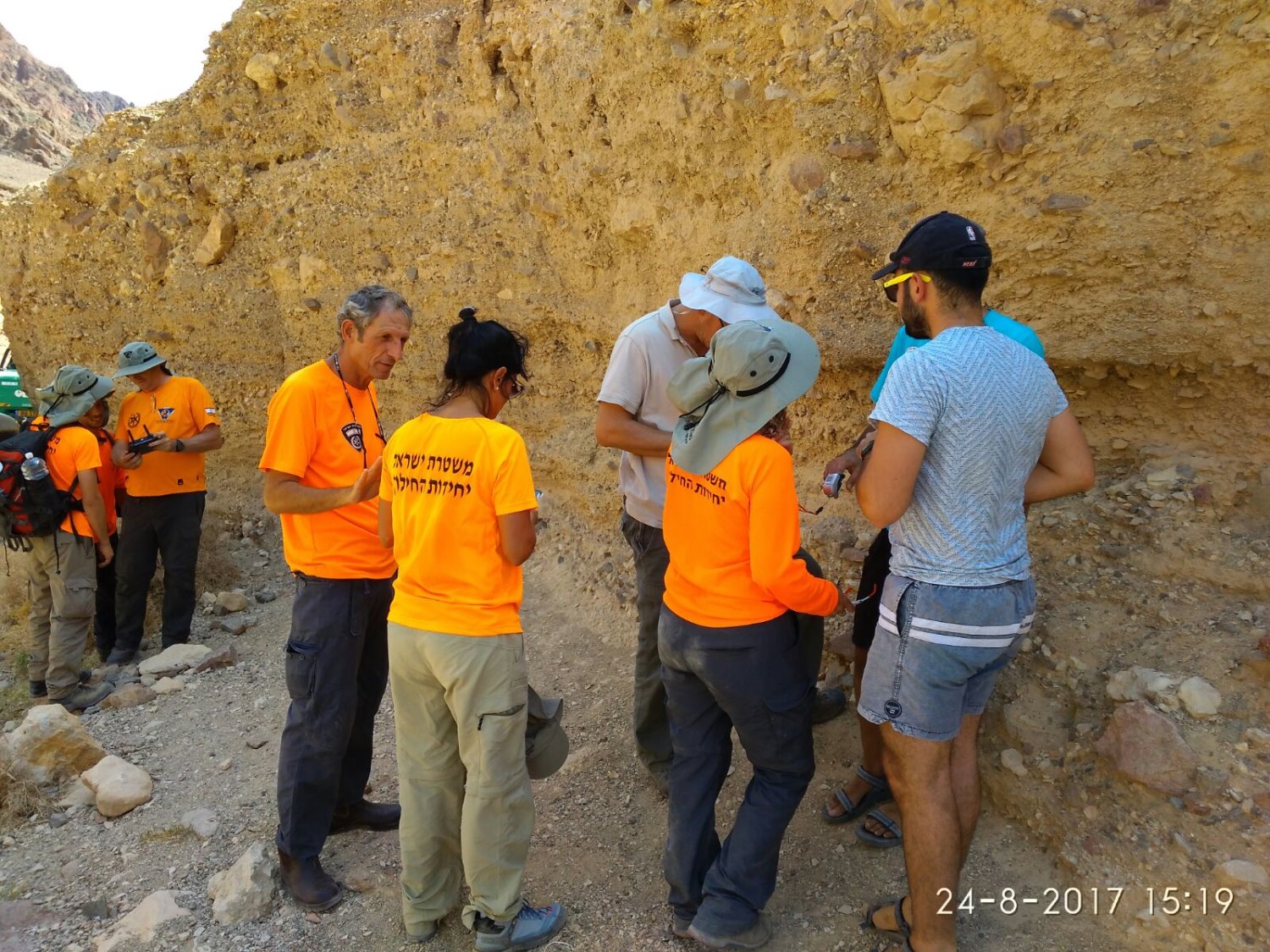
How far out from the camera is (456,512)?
251 cm

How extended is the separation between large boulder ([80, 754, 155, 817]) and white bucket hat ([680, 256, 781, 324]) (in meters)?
3.14

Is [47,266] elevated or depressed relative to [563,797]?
elevated

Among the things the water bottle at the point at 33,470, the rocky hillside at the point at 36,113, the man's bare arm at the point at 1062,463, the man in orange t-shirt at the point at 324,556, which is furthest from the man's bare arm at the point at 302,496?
the rocky hillside at the point at 36,113

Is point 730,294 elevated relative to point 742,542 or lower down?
elevated

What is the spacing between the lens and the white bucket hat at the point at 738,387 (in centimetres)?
236

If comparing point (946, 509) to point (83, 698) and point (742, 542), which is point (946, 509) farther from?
point (83, 698)

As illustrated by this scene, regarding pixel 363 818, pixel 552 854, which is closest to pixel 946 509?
pixel 552 854

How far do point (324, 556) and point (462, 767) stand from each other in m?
0.85

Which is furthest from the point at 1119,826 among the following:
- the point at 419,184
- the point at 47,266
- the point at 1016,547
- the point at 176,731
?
the point at 47,266

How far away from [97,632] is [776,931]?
4.81m

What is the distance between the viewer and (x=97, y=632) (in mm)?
5617

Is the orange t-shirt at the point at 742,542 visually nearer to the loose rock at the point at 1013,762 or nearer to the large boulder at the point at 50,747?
the loose rock at the point at 1013,762

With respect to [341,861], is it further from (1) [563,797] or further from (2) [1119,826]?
(2) [1119,826]

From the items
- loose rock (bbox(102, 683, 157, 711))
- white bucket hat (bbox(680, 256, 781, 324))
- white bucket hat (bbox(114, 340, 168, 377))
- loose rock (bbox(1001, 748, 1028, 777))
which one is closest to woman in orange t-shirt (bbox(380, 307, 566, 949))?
white bucket hat (bbox(680, 256, 781, 324))
